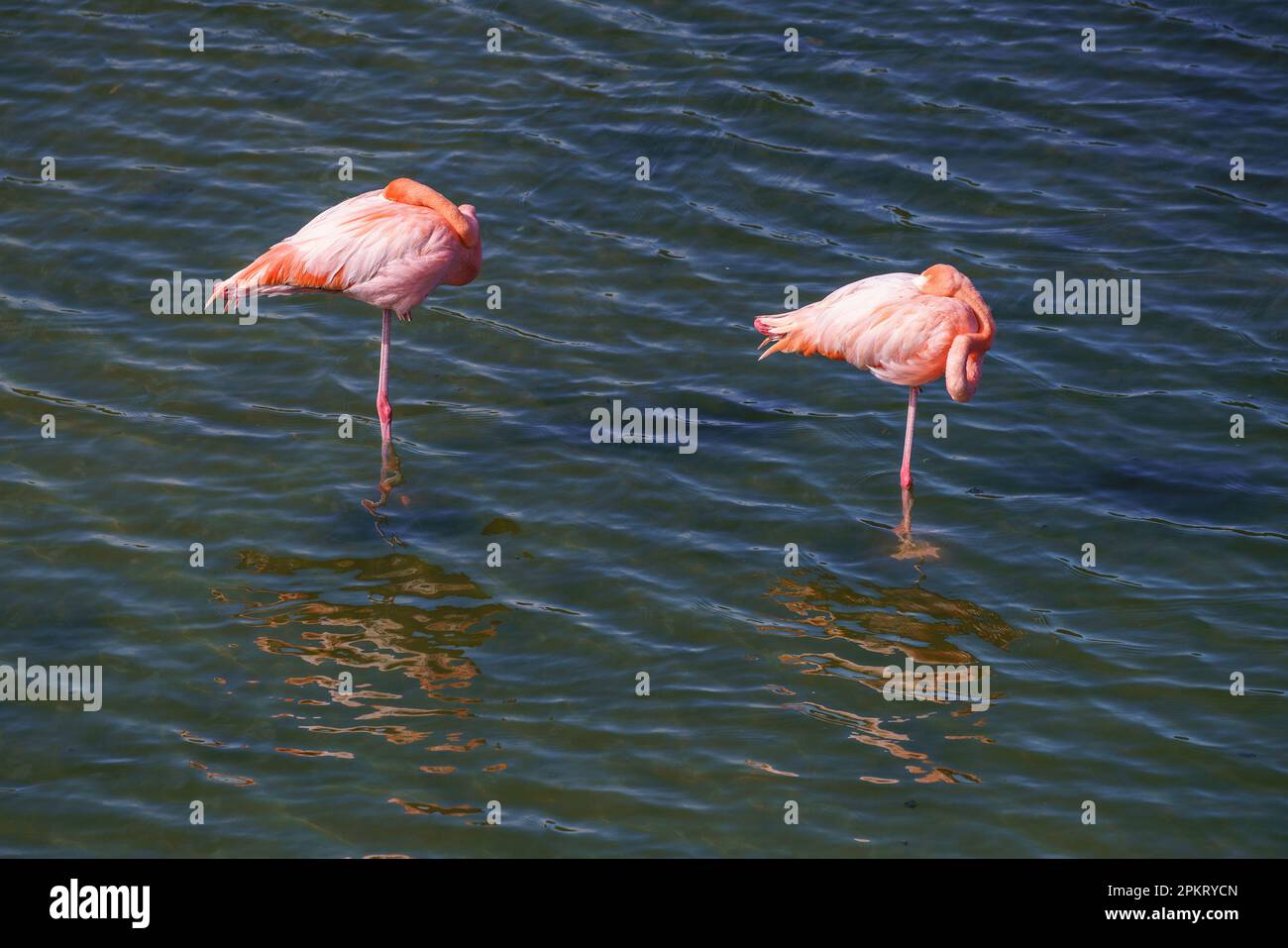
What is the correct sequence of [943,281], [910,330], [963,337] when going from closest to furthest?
[963,337] → [910,330] → [943,281]

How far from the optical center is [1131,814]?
28.9ft

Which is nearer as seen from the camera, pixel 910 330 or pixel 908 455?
pixel 910 330

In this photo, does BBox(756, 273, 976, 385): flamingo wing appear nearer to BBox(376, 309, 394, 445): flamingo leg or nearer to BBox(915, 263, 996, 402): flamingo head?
BBox(915, 263, 996, 402): flamingo head

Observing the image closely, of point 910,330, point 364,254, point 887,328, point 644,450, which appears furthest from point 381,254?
point 910,330

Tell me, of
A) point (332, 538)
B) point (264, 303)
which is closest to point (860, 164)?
point (264, 303)

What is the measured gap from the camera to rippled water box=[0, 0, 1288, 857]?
9125 millimetres

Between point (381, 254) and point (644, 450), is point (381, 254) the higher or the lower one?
the higher one

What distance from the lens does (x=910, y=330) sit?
11.2 m

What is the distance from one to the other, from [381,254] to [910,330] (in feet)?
11.5

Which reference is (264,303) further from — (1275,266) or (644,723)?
(1275,266)

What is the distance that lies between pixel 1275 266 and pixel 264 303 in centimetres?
808

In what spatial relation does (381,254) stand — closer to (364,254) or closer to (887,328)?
(364,254)

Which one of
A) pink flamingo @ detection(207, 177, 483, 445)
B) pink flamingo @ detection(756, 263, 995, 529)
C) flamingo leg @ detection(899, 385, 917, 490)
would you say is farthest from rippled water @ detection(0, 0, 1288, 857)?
pink flamingo @ detection(207, 177, 483, 445)

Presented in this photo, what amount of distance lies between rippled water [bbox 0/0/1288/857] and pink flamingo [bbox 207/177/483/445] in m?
1.12
